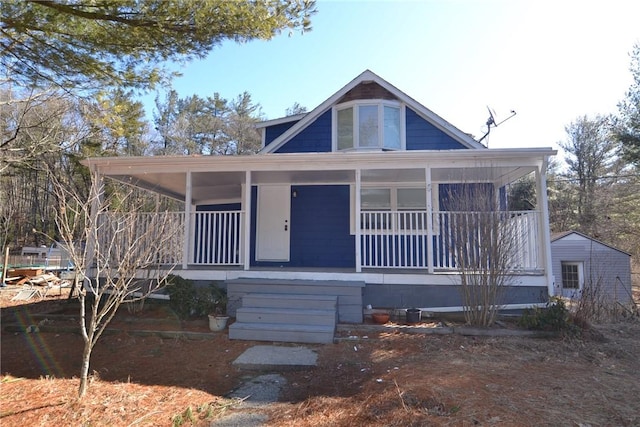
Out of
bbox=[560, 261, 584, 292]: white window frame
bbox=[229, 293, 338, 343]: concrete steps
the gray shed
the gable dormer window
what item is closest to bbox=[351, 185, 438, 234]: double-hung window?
the gable dormer window

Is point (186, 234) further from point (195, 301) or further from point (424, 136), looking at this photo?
point (424, 136)

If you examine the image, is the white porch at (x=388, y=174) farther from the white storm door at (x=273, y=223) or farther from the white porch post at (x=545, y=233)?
the white storm door at (x=273, y=223)

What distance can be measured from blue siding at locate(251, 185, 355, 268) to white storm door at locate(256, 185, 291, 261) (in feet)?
0.43

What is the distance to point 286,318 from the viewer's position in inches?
227

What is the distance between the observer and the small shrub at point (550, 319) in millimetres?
5555

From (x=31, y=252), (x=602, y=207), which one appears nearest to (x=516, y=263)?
(x=602, y=207)

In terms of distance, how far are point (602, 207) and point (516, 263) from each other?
802 inches

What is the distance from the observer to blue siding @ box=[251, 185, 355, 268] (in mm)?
9297

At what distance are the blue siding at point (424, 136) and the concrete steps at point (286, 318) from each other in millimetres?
5557

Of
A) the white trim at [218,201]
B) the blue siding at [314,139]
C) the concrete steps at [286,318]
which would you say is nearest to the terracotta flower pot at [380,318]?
the concrete steps at [286,318]

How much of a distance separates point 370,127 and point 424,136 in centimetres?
148

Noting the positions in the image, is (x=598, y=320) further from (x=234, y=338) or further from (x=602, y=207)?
(x=602, y=207)

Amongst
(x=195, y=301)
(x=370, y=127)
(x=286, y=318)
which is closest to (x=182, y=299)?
(x=195, y=301)

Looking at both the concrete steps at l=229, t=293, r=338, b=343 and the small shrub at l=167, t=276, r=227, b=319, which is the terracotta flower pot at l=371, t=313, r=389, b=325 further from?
the small shrub at l=167, t=276, r=227, b=319
